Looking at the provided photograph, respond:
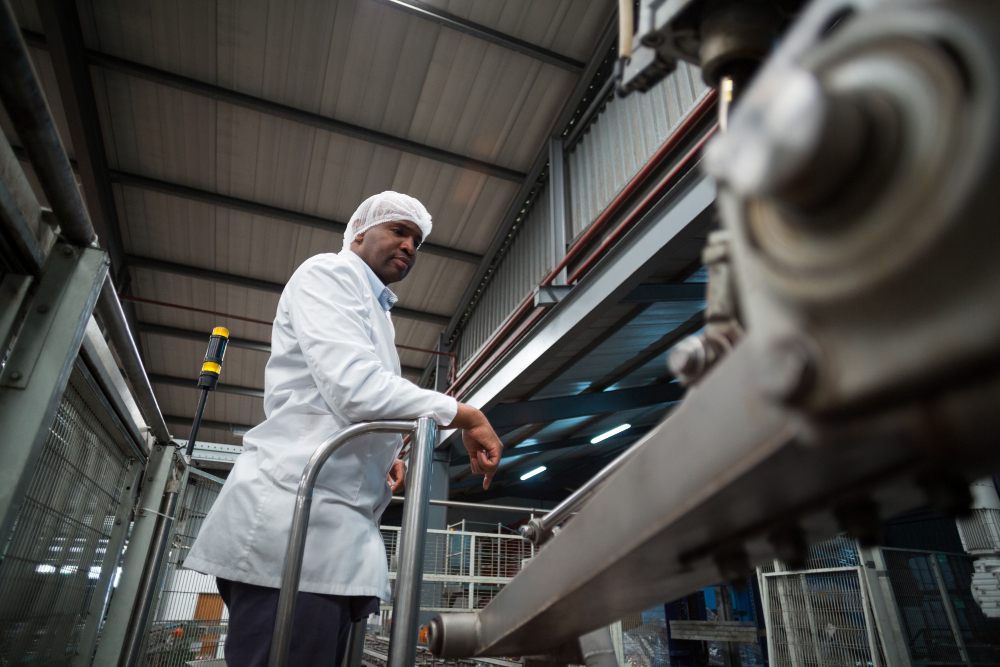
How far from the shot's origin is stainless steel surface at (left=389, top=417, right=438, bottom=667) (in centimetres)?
98

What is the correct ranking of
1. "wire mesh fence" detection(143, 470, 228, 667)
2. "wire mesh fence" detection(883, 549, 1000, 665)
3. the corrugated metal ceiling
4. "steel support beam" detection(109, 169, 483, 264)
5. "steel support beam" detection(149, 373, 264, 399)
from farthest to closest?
"steel support beam" detection(149, 373, 264, 399) → "steel support beam" detection(109, 169, 483, 264) → "wire mesh fence" detection(883, 549, 1000, 665) → the corrugated metal ceiling → "wire mesh fence" detection(143, 470, 228, 667)

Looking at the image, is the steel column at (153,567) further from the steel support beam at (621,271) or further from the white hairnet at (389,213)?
the steel support beam at (621,271)

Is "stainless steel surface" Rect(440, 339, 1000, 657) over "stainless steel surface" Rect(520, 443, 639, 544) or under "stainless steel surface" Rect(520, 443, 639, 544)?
under

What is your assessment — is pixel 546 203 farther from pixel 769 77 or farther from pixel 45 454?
pixel 769 77

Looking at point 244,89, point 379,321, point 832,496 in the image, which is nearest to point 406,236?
point 379,321

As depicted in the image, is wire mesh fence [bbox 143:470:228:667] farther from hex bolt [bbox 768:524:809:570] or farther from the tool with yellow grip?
hex bolt [bbox 768:524:809:570]

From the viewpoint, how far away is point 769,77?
0.88 ft

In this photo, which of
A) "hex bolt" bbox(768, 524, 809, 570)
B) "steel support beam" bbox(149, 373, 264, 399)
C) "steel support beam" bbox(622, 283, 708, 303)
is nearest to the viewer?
"hex bolt" bbox(768, 524, 809, 570)

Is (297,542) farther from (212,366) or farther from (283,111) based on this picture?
(283,111)

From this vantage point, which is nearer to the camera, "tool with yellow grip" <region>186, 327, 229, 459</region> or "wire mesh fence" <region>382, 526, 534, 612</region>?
"tool with yellow grip" <region>186, 327, 229, 459</region>

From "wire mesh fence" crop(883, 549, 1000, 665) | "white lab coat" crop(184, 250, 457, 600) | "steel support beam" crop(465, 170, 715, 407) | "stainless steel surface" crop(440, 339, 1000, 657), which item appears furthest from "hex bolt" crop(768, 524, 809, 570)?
"wire mesh fence" crop(883, 549, 1000, 665)

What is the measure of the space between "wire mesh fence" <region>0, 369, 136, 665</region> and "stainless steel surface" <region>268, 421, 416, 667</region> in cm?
56

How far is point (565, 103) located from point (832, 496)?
14.4ft

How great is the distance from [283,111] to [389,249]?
3.38 m
